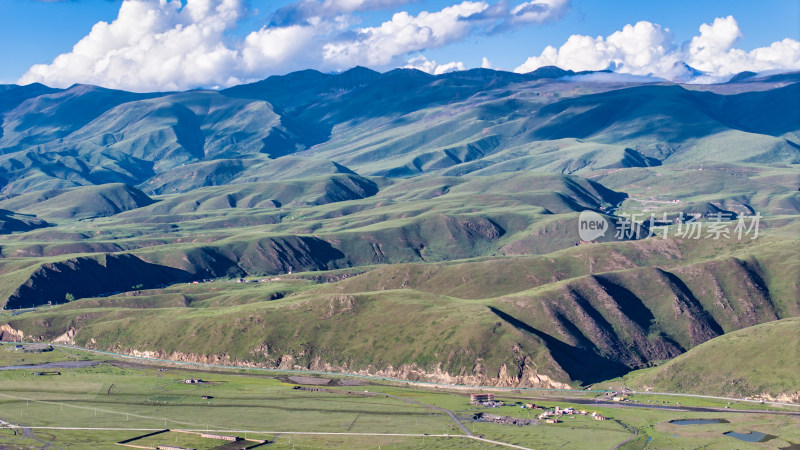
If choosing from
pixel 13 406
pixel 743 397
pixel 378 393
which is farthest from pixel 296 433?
pixel 743 397

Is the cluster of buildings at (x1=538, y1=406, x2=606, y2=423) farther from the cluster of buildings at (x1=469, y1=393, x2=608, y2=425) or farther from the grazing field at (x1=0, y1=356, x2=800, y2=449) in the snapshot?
the grazing field at (x1=0, y1=356, x2=800, y2=449)

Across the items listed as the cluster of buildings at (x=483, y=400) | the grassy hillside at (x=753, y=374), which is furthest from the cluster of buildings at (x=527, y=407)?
the grassy hillside at (x=753, y=374)

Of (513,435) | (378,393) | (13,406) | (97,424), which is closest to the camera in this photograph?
(513,435)

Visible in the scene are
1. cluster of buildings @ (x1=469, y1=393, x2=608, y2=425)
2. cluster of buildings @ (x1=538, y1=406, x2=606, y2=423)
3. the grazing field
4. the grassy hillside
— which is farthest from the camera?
the grassy hillside

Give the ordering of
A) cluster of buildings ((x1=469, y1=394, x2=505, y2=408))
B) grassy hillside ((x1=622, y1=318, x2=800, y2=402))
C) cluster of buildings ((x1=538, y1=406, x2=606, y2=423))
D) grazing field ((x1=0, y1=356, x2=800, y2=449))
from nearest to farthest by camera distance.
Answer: grazing field ((x1=0, y1=356, x2=800, y2=449)) < cluster of buildings ((x1=538, y1=406, x2=606, y2=423)) < cluster of buildings ((x1=469, y1=394, x2=505, y2=408)) < grassy hillside ((x1=622, y1=318, x2=800, y2=402))

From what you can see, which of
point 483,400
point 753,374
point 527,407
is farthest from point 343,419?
point 753,374

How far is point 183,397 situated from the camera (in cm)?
19538

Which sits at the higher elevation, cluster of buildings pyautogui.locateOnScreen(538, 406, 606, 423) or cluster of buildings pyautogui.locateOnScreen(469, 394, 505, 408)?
cluster of buildings pyautogui.locateOnScreen(469, 394, 505, 408)

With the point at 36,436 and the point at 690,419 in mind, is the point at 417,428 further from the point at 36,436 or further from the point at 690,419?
the point at 36,436

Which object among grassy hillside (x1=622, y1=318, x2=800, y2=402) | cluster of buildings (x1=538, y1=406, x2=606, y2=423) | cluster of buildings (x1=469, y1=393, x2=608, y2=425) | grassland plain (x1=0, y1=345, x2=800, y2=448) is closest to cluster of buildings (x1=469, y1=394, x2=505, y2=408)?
cluster of buildings (x1=469, y1=393, x2=608, y2=425)

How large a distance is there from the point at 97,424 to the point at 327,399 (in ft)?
155

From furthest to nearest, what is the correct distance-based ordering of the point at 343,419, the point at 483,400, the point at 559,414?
the point at 483,400
the point at 559,414
the point at 343,419

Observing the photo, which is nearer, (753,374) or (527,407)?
→ (527,407)

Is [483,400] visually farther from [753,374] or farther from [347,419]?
[753,374]
